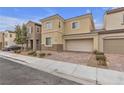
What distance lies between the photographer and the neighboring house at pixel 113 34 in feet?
51.8

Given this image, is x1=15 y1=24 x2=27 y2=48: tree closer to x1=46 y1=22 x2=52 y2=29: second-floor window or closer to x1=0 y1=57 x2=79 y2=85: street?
x1=46 y1=22 x2=52 y2=29: second-floor window

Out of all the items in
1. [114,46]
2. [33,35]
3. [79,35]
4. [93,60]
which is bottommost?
[93,60]

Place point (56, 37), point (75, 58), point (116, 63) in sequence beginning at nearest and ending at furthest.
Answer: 1. point (116, 63)
2. point (75, 58)
3. point (56, 37)

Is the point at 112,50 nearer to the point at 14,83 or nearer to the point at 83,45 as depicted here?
the point at 83,45

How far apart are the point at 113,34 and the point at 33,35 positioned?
16.1 metres

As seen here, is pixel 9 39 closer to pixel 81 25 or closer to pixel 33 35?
pixel 33 35

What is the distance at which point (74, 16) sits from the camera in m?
21.5

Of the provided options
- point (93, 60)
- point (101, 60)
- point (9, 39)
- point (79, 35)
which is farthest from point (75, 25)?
Result: point (9, 39)

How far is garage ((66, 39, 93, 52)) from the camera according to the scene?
64.7 feet

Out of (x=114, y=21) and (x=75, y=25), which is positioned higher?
(x=75, y=25)

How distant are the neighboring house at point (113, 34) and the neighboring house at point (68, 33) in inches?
91.0

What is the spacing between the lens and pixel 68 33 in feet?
73.8
